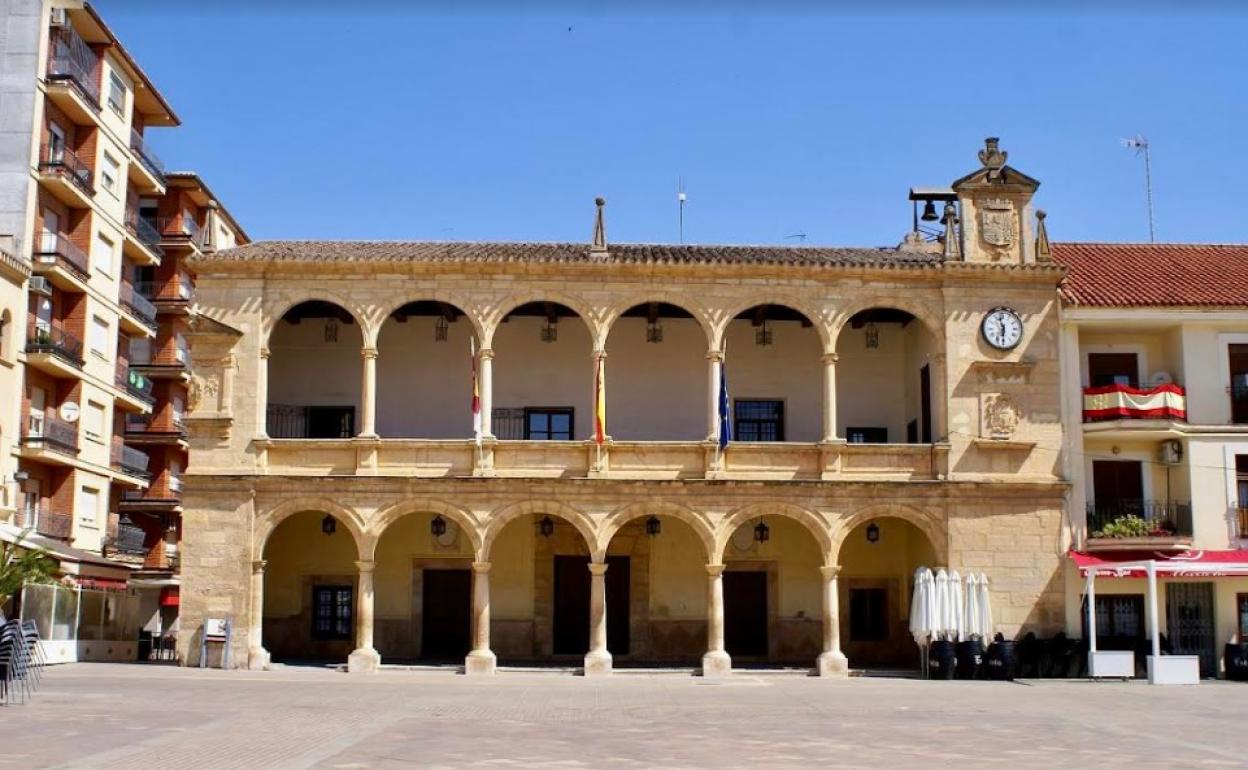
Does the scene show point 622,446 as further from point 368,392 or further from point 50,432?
point 50,432

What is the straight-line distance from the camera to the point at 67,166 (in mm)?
38094

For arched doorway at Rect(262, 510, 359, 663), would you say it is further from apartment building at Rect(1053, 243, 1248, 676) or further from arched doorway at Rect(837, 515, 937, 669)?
apartment building at Rect(1053, 243, 1248, 676)

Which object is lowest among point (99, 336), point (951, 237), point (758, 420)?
point (758, 420)

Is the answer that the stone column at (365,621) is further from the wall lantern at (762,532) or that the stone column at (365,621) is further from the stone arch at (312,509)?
the wall lantern at (762,532)

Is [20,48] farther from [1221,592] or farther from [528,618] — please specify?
[1221,592]

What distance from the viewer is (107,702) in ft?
64.2

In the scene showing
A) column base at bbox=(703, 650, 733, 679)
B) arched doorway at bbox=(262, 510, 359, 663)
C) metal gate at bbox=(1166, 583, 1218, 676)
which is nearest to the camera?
column base at bbox=(703, 650, 733, 679)

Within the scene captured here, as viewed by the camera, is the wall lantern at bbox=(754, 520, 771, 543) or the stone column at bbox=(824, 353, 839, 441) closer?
the stone column at bbox=(824, 353, 839, 441)

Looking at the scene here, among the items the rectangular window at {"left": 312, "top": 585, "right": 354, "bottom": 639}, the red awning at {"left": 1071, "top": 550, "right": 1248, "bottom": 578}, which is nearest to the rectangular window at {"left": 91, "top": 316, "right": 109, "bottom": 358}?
the rectangular window at {"left": 312, "top": 585, "right": 354, "bottom": 639}

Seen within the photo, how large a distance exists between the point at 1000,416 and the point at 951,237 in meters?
4.06

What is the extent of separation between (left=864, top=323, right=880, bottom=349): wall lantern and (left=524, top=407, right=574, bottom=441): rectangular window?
733 centimetres

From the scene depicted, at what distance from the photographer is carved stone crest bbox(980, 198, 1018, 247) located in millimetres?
30594

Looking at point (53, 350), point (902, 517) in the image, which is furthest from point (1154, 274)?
point (53, 350)

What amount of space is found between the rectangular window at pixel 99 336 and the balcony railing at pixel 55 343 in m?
1.20
